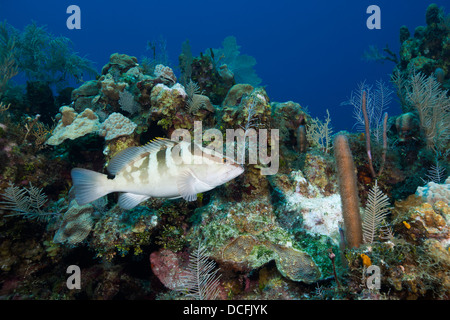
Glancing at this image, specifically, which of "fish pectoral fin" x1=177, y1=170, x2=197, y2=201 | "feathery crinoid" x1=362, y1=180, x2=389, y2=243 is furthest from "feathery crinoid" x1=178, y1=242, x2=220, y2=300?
"feathery crinoid" x1=362, y1=180, x2=389, y2=243

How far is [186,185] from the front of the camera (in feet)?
8.11

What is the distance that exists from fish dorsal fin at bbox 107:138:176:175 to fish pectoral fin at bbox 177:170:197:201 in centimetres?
48

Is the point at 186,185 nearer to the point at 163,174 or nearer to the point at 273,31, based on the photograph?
the point at 163,174

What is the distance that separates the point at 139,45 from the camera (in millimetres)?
137250

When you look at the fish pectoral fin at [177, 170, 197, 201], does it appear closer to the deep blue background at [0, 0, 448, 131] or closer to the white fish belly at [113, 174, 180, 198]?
the white fish belly at [113, 174, 180, 198]

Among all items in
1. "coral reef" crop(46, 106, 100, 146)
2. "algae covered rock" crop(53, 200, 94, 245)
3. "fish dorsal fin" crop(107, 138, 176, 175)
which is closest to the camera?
"fish dorsal fin" crop(107, 138, 176, 175)

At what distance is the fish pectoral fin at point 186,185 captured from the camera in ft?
8.09

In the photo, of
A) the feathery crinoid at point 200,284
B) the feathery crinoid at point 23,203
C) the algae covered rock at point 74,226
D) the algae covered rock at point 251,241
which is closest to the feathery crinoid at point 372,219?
the algae covered rock at point 251,241

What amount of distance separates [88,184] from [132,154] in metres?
0.61

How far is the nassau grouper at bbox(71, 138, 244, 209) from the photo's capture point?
2.50 metres
